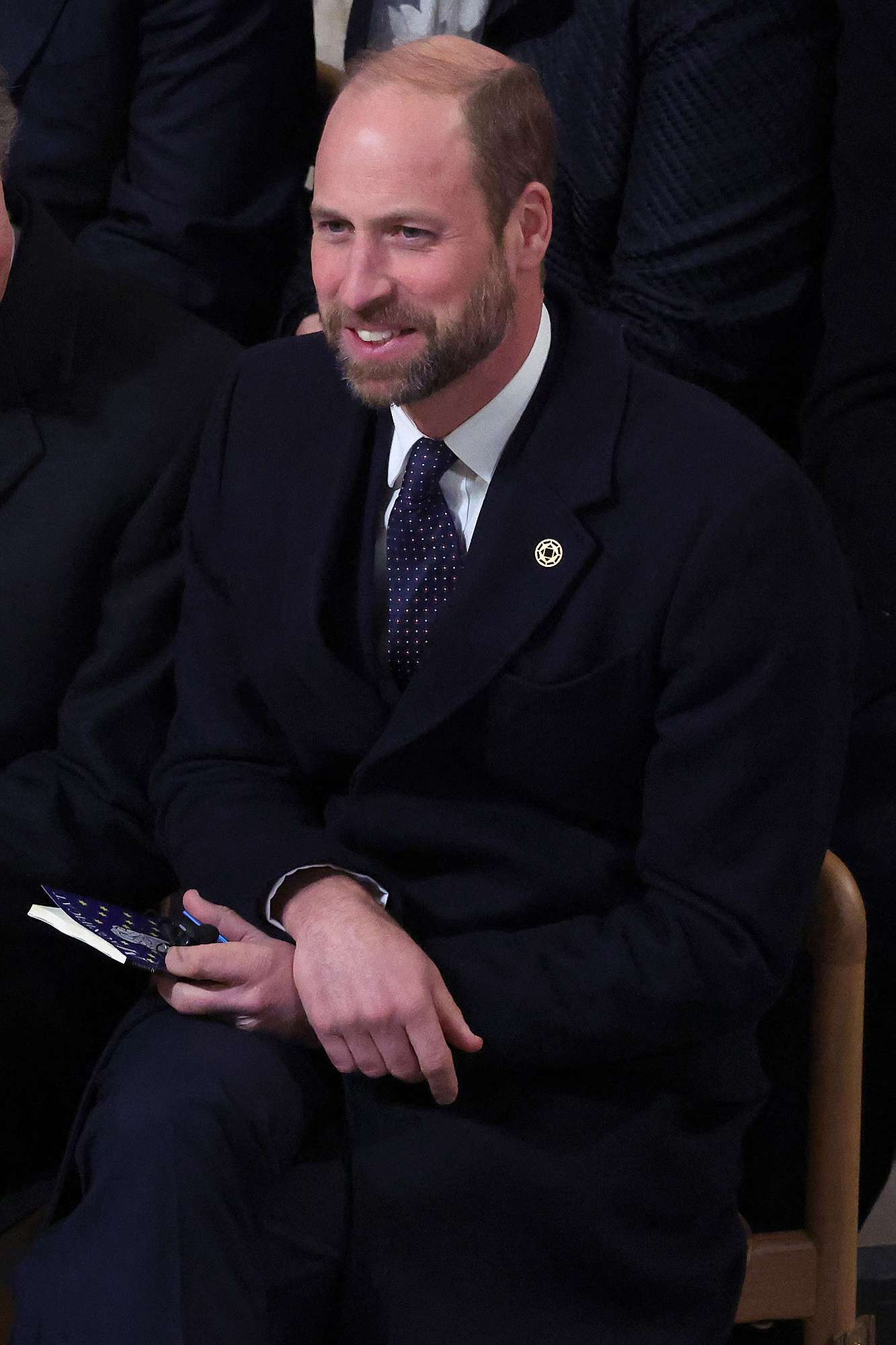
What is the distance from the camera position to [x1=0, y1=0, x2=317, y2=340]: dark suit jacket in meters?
1.93

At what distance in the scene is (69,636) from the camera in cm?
147

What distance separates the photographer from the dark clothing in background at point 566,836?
1210 millimetres

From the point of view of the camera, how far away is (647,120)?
5.77 ft


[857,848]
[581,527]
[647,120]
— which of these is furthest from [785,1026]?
[647,120]

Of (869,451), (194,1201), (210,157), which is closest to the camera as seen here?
(194,1201)

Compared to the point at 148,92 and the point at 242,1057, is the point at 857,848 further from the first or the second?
the point at 148,92

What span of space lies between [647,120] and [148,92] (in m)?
0.58

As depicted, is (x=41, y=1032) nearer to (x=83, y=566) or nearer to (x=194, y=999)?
(x=194, y=999)

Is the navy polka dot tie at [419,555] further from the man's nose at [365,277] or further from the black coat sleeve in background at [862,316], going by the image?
the black coat sleeve in background at [862,316]

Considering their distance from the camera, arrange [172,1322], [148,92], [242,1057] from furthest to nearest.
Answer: [148,92], [242,1057], [172,1322]

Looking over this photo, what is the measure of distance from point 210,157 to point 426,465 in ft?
2.54

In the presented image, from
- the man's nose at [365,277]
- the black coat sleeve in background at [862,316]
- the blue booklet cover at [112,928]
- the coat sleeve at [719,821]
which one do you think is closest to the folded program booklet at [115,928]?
the blue booklet cover at [112,928]

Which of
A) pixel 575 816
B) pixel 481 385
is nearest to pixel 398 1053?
pixel 575 816

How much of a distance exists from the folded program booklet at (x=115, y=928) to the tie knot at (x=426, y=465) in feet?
1.19
